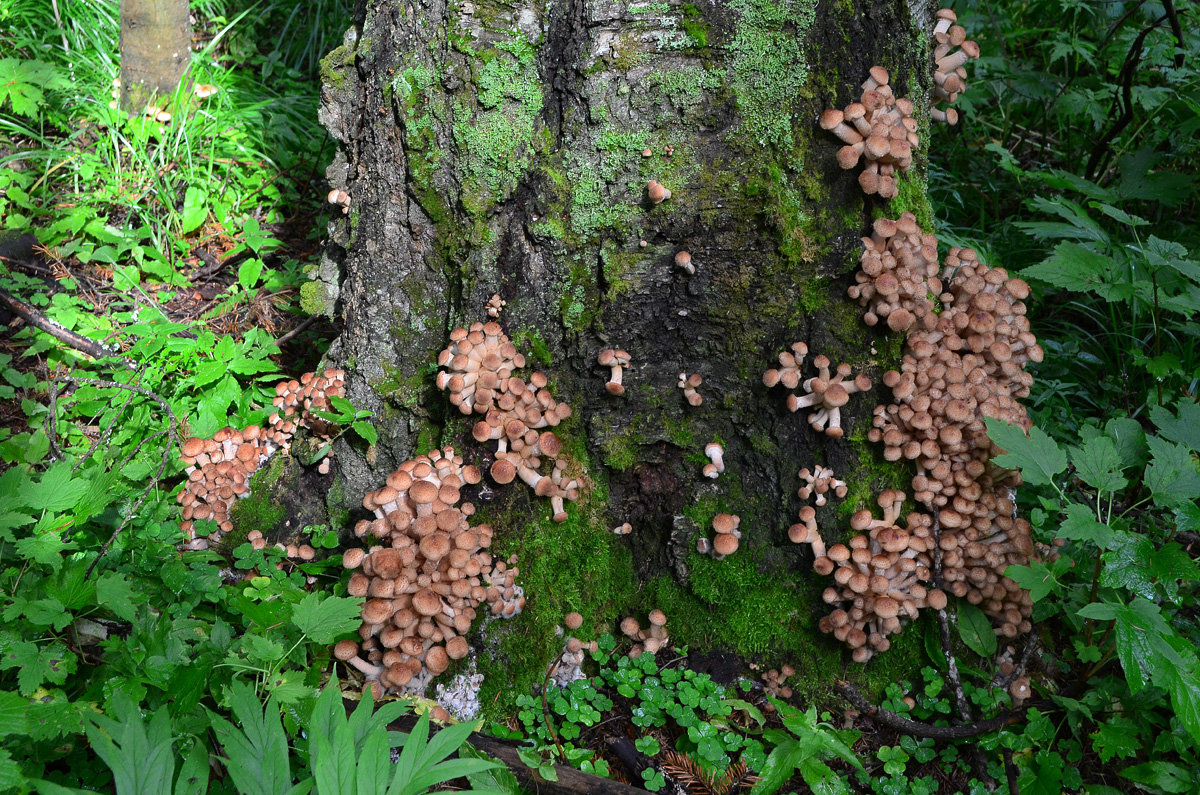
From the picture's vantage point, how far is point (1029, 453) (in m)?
2.90

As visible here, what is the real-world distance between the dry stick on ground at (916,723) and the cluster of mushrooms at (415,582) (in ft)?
5.11

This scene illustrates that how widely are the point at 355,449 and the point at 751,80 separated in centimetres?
242

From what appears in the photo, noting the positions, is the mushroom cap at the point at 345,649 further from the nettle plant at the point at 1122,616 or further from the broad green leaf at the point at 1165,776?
the broad green leaf at the point at 1165,776

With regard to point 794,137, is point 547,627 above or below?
below

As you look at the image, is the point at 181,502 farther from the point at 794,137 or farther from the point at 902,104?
the point at 902,104

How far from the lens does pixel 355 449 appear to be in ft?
11.9

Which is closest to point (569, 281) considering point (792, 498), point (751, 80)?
point (751, 80)

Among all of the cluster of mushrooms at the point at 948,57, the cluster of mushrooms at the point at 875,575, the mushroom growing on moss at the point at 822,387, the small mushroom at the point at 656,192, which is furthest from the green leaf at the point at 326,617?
the cluster of mushrooms at the point at 948,57

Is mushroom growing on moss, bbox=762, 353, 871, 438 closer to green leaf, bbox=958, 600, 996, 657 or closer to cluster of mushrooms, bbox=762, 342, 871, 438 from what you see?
cluster of mushrooms, bbox=762, 342, 871, 438

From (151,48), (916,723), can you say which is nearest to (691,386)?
(916,723)

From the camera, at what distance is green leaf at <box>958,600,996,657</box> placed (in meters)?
3.16

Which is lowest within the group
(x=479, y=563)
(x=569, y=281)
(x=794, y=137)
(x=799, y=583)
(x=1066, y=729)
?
(x=1066, y=729)

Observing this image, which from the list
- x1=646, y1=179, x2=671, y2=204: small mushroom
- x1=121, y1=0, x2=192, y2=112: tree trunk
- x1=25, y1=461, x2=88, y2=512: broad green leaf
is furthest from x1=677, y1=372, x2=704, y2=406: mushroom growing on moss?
x1=121, y1=0, x2=192, y2=112: tree trunk

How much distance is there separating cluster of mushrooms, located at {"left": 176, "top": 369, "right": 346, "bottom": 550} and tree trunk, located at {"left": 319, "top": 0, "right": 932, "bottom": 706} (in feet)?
2.00
